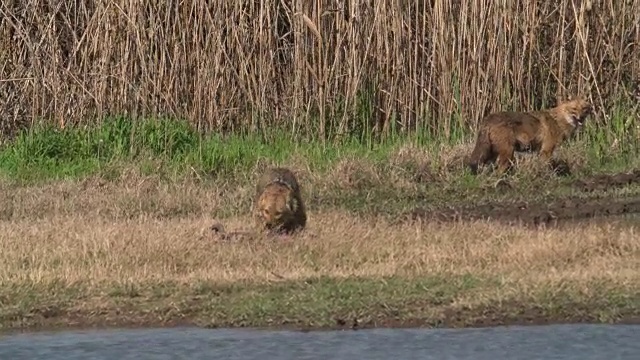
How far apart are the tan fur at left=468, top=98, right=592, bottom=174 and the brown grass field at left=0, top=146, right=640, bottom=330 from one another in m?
1.49

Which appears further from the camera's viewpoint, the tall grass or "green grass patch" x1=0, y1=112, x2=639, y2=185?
the tall grass

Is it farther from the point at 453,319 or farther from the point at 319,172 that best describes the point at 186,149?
the point at 453,319

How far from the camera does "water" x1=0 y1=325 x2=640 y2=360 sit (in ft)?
21.6

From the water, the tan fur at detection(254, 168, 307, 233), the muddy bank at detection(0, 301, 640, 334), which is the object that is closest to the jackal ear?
the tan fur at detection(254, 168, 307, 233)

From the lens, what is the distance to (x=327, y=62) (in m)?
13.0

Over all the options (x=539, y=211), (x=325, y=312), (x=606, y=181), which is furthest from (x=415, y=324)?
(x=606, y=181)

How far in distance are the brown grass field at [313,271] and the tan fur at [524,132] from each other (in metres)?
1.49

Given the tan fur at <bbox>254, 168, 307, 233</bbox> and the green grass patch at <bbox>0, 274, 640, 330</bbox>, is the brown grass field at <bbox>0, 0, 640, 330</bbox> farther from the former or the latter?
the tan fur at <bbox>254, 168, 307, 233</bbox>

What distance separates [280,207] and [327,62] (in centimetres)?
448

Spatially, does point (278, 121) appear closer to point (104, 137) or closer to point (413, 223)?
point (104, 137)

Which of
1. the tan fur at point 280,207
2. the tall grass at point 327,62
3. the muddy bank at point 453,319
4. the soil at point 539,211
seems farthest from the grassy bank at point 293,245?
the tall grass at point 327,62

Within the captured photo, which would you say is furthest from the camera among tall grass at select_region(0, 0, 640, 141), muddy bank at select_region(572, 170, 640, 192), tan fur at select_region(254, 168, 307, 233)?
tall grass at select_region(0, 0, 640, 141)

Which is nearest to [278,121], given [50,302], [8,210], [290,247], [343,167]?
[343,167]

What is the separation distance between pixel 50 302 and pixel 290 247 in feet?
5.20
